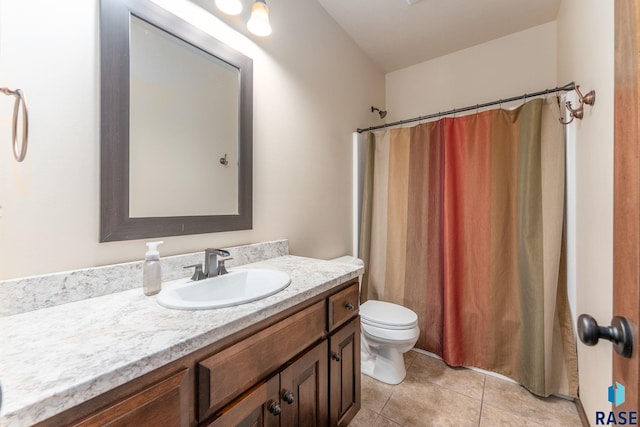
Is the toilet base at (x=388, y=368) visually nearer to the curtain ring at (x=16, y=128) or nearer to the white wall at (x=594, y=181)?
the white wall at (x=594, y=181)

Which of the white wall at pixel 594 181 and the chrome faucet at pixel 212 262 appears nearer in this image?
the white wall at pixel 594 181

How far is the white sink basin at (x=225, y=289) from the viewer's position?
0.78 metres

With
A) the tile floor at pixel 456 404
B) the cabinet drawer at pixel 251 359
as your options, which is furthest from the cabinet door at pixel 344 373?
the tile floor at pixel 456 404

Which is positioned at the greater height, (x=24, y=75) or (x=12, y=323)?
(x=24, y=75)

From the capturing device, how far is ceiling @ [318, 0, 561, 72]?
1.87m

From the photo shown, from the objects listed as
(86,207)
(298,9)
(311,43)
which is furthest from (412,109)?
(86,207)

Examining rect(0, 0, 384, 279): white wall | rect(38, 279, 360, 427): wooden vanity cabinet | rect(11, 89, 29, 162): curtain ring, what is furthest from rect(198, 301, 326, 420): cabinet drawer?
rect(11, 89, 29, 162): curtain ring

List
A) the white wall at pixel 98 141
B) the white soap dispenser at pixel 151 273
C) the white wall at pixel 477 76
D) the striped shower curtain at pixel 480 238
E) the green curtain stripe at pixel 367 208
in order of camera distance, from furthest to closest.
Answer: the green curtain stripe at pixel 367 208, the white wall at pixel 477 76, the striped shower curtain at pixel 480 238, the white soap dispenser at pixel 151 273, the white wall at pixel 98 141

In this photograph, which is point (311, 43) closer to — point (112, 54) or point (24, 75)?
point (112, 54)

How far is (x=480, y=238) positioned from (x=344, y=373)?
1314 millimetres

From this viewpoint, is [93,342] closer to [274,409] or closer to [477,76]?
[274,409]

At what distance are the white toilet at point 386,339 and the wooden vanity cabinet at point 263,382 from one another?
1.41ft

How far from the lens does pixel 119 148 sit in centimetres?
95

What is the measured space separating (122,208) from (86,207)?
0.10m
